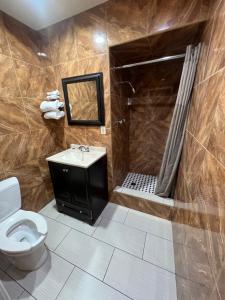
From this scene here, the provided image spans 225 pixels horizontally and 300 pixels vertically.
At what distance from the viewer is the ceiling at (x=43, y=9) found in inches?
51.1

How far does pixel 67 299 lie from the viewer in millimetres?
1044

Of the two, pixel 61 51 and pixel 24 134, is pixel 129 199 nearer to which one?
pixel 24 134

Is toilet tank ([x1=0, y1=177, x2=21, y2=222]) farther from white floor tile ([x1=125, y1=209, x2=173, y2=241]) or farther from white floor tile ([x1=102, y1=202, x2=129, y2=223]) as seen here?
white floor tile ([x1=125, y1=209, x2=173, y2=241])

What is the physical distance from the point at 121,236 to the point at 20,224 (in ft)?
3.62

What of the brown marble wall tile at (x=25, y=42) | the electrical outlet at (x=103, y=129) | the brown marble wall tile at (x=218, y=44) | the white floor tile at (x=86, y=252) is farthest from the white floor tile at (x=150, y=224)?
the brown marble wall tile at (x=25, y=42)

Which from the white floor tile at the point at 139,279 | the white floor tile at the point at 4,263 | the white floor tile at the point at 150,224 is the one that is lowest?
the white floor tile at the point at 4,263

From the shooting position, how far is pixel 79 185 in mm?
1589

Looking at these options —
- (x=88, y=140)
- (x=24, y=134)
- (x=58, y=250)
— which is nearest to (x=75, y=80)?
(x=88, y=140)

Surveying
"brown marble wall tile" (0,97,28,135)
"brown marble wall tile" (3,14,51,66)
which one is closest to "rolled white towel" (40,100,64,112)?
"brown marble wall tile" (0,97,28,135)

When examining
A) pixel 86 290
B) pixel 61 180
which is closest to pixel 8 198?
pixel 61 180

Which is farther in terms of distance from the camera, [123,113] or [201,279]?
[123,113]

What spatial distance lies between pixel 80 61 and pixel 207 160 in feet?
5.73

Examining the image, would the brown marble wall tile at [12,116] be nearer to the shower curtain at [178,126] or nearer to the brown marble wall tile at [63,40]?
→ the brown marble wall tile at [63,40]

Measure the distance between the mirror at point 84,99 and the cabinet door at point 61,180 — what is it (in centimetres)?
69
